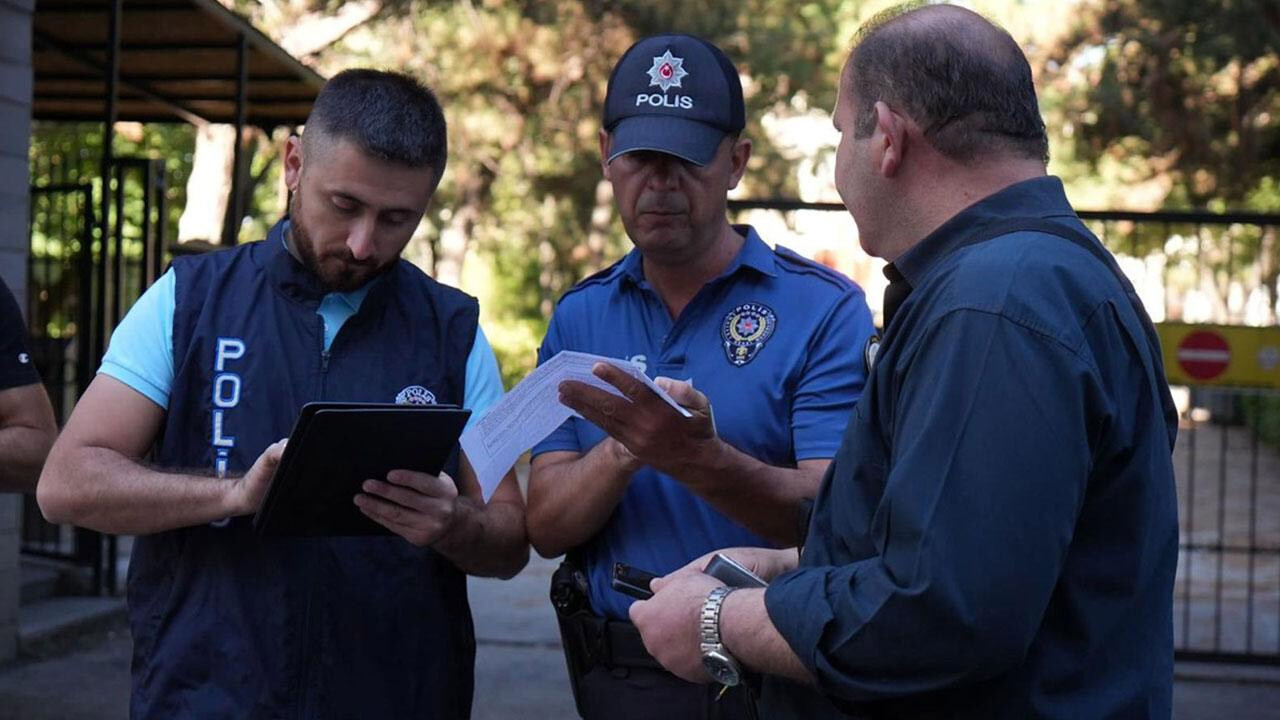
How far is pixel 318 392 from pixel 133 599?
1.71 feet

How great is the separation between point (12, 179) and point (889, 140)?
238 inches

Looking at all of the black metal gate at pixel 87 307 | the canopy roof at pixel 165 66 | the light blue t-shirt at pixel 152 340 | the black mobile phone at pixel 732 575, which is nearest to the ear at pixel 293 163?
the light blue t-shirt at pixel 152 340

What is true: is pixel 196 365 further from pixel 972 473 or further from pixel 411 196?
pixel 972 473

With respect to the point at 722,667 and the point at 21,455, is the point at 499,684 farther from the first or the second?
the point at 722,667

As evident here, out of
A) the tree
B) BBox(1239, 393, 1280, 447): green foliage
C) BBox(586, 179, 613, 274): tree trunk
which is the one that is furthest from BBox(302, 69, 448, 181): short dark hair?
BBox(586, 179, 613, 274): tree trunk

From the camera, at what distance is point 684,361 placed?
9.91 feet

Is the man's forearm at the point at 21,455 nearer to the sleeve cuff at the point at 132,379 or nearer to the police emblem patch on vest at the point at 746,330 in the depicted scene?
the sleeve cuff at the point at 132,379

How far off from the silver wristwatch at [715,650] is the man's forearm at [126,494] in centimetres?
93

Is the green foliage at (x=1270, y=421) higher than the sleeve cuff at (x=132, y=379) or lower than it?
lower

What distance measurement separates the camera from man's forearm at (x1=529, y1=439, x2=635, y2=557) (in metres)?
2.85

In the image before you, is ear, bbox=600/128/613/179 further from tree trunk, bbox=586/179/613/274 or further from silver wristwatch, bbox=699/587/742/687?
tree trunk, bbox=586/179/613/274

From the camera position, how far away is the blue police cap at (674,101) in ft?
9.95

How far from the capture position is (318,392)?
279 cm

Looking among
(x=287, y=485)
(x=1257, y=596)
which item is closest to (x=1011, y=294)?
(x=287, y=485)
